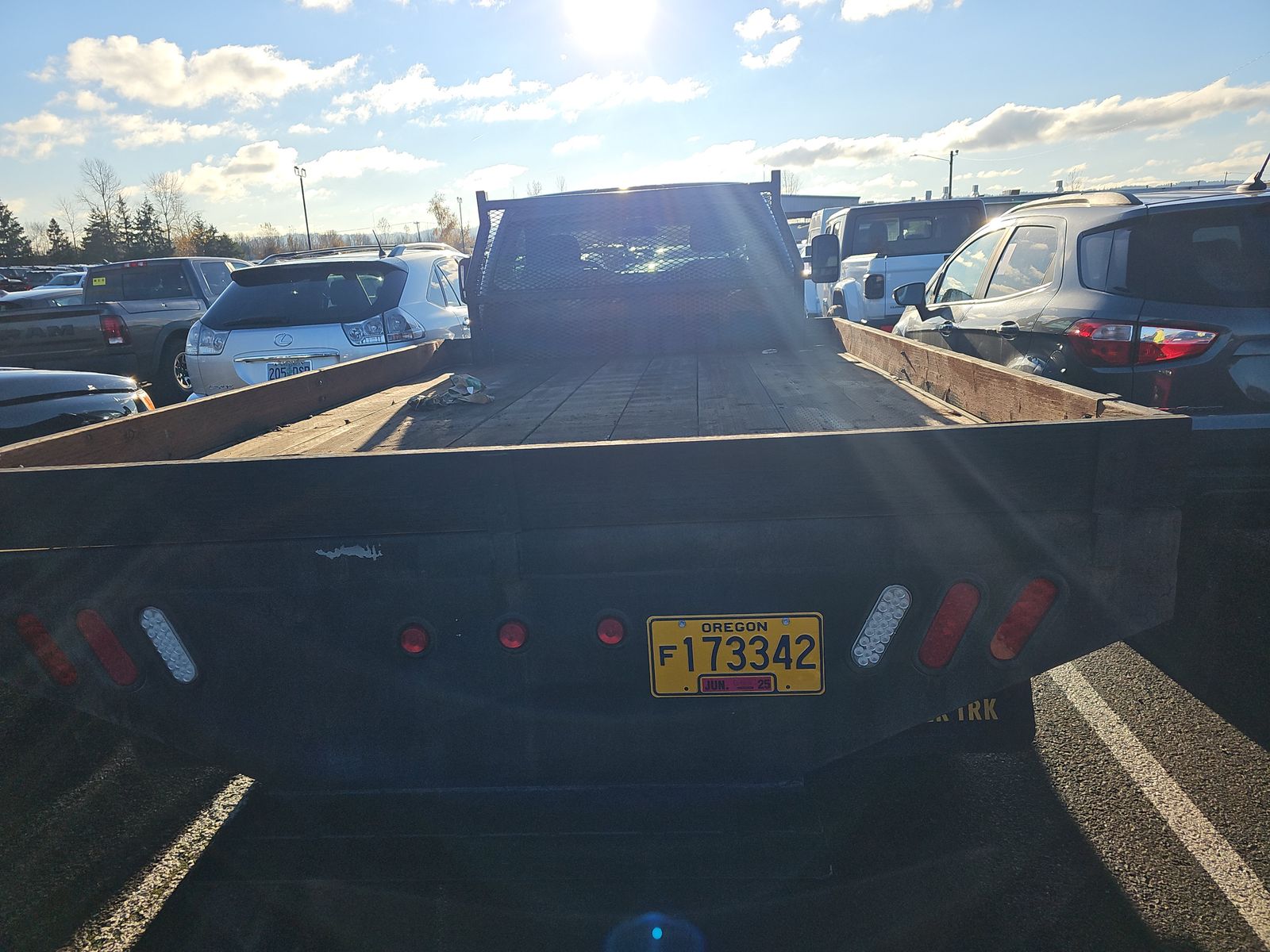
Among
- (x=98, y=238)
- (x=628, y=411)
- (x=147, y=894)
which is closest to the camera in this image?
(x=147, y=894)

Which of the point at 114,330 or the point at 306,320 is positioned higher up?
the point at 306,320

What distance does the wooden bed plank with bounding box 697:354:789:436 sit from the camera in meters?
2.83

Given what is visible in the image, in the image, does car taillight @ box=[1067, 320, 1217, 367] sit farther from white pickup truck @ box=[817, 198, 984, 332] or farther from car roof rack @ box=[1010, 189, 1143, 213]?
white pickup truck @ box=[817, 198, 984, 332]

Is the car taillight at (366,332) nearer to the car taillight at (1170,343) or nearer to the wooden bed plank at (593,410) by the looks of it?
the wooden bed plank at (593,410)

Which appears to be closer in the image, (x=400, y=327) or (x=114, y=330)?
(x=400, y=327)

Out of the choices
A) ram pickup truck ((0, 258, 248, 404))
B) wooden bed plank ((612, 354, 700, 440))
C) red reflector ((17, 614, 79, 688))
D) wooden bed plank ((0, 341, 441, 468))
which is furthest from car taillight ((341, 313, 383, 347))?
red reflector ((17, 614, 79, 688))

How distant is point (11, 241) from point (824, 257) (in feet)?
280

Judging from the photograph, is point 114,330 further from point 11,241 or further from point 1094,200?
point 11,241

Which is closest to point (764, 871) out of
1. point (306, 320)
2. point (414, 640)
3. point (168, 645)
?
point (414, 640)

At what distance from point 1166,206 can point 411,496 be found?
14.2ft

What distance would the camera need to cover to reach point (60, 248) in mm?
71062

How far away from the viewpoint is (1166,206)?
4547 millimetres

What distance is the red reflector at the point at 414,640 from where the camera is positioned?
2141 millimetres

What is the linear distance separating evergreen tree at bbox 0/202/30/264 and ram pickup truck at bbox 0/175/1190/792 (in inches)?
3329
